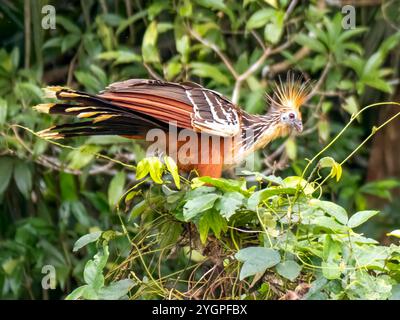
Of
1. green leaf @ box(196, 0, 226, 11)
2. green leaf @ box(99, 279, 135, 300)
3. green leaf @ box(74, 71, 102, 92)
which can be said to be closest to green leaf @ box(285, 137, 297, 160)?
green leaf @ box(196, 0, 226, 11)

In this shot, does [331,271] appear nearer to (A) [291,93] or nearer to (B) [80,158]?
(A) [291,93]

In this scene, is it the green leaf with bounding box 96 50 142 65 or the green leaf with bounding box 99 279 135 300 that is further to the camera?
the green leaf with bounding box 96 50 142 65

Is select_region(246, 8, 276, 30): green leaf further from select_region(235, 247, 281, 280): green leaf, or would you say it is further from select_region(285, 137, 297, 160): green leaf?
select_region(235, 247, 281, 280): green leaf

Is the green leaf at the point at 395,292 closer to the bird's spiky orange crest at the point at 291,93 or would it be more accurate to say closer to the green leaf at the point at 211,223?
the green leaf at the point at 211,223

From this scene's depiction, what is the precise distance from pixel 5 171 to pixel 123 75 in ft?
2.62

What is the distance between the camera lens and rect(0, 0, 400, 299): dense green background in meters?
4.43

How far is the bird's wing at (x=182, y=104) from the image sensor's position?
10.2 ft

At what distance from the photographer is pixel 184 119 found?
128 inches

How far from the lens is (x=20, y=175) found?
4.50 meters

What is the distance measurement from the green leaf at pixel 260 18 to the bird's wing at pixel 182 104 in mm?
1076

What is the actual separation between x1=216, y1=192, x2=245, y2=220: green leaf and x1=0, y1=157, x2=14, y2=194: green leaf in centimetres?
257

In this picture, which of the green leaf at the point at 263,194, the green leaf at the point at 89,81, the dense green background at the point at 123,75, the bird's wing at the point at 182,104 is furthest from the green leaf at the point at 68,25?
the green leaf at the point at 263,194
